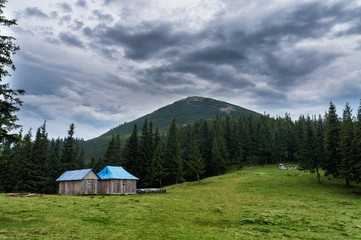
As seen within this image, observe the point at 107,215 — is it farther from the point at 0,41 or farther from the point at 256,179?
the point at 256,179

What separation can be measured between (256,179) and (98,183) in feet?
125

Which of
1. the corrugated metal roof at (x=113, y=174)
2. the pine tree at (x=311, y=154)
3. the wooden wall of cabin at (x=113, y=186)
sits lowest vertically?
the wooden wall of cabin at (x=113, y=186)

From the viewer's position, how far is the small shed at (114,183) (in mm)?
47719

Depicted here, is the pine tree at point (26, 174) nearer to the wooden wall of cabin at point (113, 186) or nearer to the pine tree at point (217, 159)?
the wooden wall of cabin at point (113, 186)

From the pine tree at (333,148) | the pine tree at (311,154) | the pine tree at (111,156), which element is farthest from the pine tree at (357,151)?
the pine tree at (111,156)

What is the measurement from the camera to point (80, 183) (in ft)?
148

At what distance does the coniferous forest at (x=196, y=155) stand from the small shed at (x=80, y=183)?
11.2 meters

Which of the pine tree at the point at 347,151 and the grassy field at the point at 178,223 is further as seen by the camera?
the pine tree at the point at 347,151

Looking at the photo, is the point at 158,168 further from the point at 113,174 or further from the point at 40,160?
the point at 40,160

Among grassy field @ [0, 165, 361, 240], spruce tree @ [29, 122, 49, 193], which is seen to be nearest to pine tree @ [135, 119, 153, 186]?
spruce tree @ [29, 122, 49, 193]

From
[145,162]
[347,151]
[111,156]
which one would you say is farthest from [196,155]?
[347,151]

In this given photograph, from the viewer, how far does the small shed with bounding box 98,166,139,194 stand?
47.7 metres

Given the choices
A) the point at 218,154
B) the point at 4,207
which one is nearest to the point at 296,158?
the point at 218,154

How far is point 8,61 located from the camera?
17141 mm
